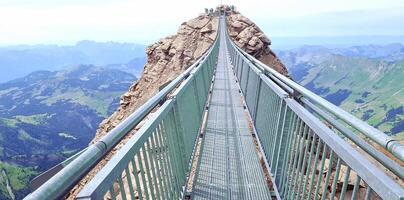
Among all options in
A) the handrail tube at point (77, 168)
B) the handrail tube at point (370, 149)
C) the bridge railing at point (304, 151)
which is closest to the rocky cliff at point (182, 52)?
the bridge railing at point (304, 151)

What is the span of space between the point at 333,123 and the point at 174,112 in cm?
279

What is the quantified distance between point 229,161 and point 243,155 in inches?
20.9

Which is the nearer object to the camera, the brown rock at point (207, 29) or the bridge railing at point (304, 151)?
the bridge railing at point (304, 151)

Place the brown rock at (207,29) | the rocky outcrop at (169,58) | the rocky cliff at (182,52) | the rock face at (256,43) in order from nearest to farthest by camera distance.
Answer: the rocky outcrop at (169,58) → the rocky cliff at (182,52) → the rock face at (256,43) → the brown rock at (207,29)

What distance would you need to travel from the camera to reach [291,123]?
221 inches

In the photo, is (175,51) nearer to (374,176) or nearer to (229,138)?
(229,138)

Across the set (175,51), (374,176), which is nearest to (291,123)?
(374,176)

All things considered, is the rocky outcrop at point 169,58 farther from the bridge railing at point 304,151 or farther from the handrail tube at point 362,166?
the handrail tube at point 362,166

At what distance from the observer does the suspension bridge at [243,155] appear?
2.70m

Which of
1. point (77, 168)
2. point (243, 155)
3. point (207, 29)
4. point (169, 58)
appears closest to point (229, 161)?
point (243, 155)

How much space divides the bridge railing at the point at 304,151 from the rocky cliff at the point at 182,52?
2531cm

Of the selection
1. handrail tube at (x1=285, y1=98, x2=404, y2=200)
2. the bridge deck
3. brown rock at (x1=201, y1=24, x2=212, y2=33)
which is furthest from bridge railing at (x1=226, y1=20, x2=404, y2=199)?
brown rock at (x1=201, y1=24, x2=212, y2=33)

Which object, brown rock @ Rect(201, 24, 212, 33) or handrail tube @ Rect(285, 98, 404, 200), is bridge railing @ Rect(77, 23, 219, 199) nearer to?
handrail tube @ Rect(285, 98, 404, 200)

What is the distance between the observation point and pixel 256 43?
36.7 m
